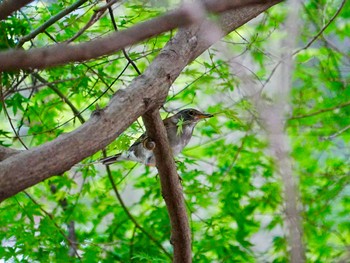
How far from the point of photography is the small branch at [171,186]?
280 cm

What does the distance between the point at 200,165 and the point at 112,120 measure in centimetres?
290

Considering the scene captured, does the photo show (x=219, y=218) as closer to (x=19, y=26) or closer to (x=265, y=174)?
(x=265, y=174)

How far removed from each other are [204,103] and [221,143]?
1.34 ft

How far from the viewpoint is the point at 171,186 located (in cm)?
307

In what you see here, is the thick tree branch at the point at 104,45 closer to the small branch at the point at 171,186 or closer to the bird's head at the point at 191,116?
the small branch at the point at 171,186

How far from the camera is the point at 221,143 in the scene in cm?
515

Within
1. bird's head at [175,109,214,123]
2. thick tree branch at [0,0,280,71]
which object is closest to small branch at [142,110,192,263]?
bird's head at [175,109,214,123]

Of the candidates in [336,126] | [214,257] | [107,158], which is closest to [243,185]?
[214,257]

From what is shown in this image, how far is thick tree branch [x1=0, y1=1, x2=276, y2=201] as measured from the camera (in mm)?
1769

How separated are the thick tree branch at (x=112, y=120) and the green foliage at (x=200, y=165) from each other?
0.82 m

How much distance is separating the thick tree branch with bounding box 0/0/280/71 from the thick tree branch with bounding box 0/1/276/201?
467 millimetres

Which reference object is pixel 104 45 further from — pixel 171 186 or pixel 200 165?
pixel 200 165

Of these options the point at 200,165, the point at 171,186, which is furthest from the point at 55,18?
the point at 200,165

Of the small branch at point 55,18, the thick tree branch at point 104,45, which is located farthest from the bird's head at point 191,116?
the thick tree branch at point 104,45
